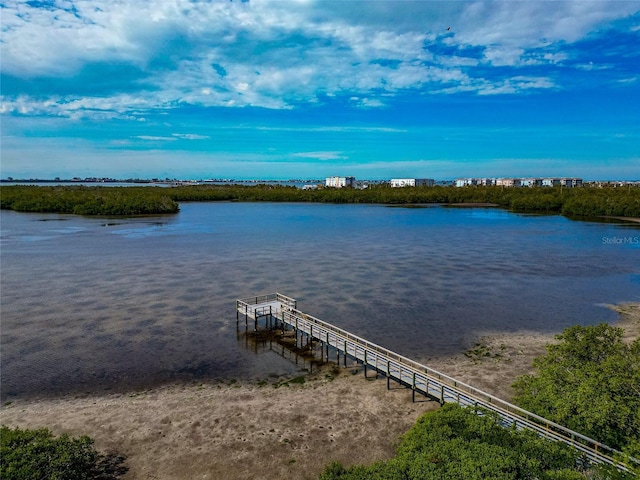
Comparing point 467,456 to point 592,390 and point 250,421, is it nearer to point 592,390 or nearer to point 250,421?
point 592,390

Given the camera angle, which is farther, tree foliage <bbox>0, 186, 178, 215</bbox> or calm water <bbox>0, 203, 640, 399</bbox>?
tree foliage <bbox>0, 186, 178, 215</bbox>

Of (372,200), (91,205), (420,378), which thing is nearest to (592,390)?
(420,378)

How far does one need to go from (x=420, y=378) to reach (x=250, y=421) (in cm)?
643

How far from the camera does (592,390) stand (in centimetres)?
1055

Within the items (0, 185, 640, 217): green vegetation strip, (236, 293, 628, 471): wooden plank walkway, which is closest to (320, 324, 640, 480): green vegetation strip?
(236, 293, 628, 471): wooden plank walkway

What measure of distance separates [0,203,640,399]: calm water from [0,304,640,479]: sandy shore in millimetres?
1593

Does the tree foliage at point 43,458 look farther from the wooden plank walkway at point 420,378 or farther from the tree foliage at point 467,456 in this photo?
the wooden plank walkway at point 420,378

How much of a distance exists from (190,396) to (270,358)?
4.69m

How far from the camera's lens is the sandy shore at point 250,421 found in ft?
41.4

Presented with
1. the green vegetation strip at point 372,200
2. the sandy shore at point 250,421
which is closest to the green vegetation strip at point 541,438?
the sandy shore at point 250,421

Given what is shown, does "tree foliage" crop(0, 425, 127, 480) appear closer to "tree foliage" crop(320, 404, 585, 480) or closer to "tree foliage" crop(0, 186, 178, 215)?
"tree foliage" crop(320, 404, 585, 480)

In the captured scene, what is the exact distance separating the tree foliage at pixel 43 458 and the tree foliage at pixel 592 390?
12088 millimetres

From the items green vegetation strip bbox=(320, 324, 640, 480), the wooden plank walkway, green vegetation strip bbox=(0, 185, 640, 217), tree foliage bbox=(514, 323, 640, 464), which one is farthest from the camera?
green vegetation strip bbox=(0, 185, 640, 217)

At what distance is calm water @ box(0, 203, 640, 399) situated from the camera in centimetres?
1991
